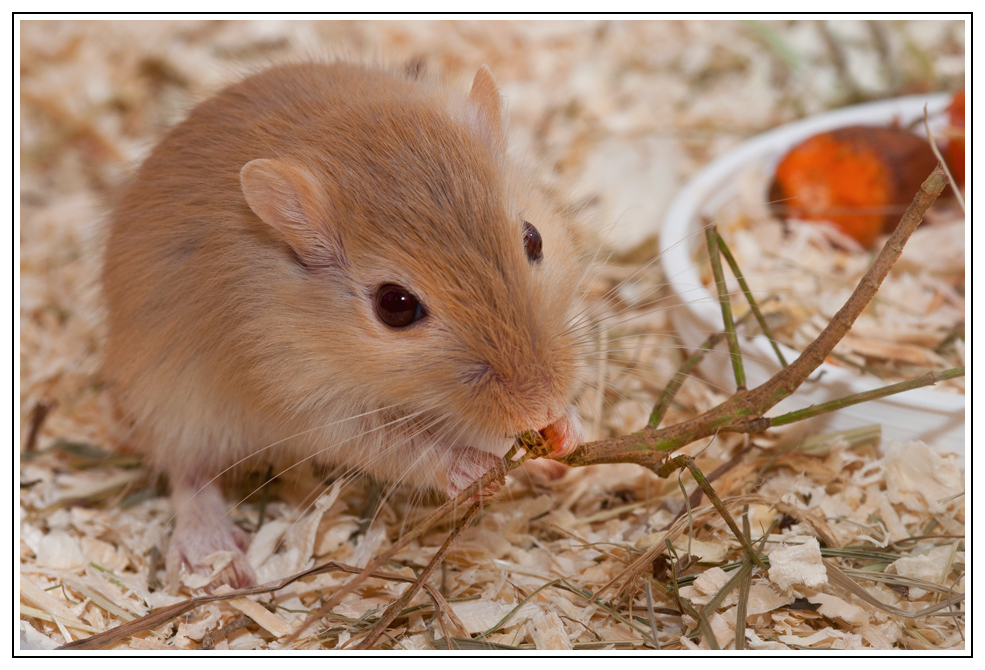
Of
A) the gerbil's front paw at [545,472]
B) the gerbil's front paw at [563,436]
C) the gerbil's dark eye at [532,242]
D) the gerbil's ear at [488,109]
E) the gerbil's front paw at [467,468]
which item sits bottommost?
the gerbil's front paw at [545,472]

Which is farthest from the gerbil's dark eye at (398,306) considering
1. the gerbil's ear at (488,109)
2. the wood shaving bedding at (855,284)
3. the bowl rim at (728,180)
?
the wood shaving bedding at (855,284)

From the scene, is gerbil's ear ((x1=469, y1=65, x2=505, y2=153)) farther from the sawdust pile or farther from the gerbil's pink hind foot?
the gerbil's pink hind foot

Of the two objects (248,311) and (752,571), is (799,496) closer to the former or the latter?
(752,571)

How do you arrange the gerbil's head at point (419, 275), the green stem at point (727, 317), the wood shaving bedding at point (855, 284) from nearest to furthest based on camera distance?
1. the gerbil's head at point (419, 275)
2. the green stem at point (727, 317)
3. the wood shaving bedding at point (855, 284)

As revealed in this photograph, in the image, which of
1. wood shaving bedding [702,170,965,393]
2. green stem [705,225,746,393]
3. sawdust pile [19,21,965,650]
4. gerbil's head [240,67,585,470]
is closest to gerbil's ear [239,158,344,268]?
gerbil's head [240,67,585,470]

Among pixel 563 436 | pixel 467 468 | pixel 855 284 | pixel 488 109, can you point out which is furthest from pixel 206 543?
pixel 855 284

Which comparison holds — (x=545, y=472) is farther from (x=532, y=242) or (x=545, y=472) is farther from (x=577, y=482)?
(x=532, y=242)

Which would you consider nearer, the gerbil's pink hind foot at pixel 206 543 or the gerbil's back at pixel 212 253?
the gerbil's back at pixel 212 253

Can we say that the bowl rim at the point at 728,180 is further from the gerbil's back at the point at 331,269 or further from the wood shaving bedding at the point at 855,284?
the gerbil's back at the point at 331,269
